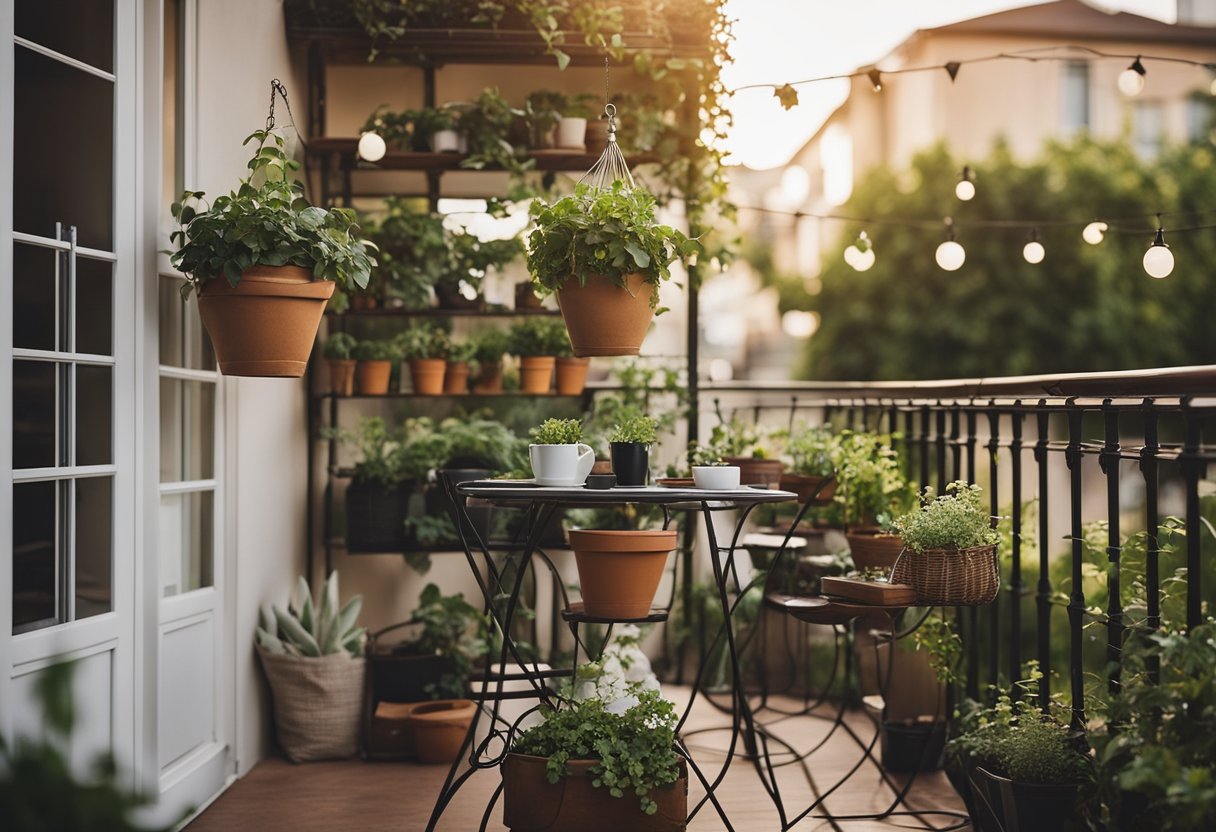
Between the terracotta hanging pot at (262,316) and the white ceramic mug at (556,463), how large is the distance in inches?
36.4

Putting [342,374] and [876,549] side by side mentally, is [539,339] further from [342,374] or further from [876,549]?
[876,549]

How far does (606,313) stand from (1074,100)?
22.0 metres

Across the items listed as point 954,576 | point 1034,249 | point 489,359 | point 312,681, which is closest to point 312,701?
point 312,681

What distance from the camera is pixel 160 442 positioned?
3.28 m

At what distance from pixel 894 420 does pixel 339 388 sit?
87.2 inches

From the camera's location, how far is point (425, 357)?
15.0ft

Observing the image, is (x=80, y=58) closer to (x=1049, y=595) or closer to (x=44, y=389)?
(x=44, y=389)

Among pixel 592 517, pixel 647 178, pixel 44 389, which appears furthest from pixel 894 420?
pixel 44 389

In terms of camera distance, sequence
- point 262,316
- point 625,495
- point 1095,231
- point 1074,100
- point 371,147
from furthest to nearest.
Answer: point 1074,100 < point 1095,231 < point 371,147 < point 262,316 < point 625,495

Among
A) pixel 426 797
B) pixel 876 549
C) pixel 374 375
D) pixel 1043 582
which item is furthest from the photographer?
pixel 374 375

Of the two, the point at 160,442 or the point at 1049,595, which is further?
the point at 160,442

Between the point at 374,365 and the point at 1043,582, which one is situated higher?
the point at 374,365

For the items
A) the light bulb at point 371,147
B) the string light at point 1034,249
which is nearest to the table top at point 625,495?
the light bulb at point 371,147

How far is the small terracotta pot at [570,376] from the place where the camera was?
15.3 ft
